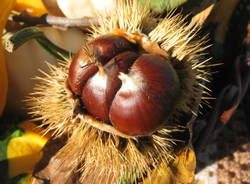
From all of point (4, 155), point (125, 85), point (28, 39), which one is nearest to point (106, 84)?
point (125, 85)

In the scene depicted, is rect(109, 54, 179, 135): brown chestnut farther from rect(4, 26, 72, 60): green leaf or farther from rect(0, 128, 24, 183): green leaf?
rect(0, 128, 24, 183): green leaf

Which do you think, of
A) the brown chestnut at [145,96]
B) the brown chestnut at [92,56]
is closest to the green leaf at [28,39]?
the brown chestnut at [92,56]

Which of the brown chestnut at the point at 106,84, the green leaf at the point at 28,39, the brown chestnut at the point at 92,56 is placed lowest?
the brown chestnut at the point at 106,84

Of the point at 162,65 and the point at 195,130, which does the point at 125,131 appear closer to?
the point at 162,65

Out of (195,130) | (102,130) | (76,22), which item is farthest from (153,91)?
(76,22)

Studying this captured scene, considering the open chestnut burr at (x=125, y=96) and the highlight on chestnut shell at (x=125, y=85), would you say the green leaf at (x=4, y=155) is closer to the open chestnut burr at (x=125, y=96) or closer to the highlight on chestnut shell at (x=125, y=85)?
the open chestnut burr at (x=125, y=96)

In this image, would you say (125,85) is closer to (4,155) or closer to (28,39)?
(28,39)

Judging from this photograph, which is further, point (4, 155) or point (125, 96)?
point (4, 155)

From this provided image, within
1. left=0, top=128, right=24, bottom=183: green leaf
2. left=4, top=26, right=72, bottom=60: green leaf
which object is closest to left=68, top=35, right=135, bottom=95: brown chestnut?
left=4, top=26, right=72, bottom=60: green leaf

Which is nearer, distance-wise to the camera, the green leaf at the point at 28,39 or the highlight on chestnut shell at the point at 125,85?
the highlight on chestnut shell at the point at 125,85
